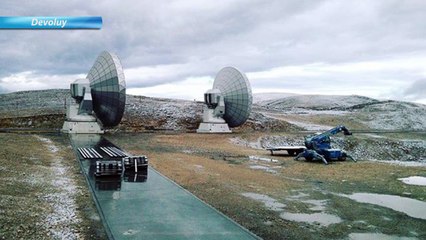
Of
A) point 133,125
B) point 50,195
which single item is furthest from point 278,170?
point 133,125

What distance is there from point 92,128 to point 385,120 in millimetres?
59253

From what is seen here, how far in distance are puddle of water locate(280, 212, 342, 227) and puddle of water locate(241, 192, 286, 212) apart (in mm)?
669

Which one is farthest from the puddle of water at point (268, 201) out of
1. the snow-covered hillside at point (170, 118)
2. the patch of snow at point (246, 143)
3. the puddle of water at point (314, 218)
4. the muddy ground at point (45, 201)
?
the snow-covered hillside at point (170, 118)

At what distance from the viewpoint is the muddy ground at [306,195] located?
1089 centimetres

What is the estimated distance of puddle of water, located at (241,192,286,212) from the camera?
12863 mm

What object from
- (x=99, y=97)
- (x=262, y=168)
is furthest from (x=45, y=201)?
(x=99, y=97)

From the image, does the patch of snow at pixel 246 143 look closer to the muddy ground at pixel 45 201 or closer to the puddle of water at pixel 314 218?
the muddy ground at pixel 45 201

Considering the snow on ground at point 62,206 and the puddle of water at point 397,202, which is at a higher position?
the snow on ground at point 62,206

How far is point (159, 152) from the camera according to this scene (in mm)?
27562

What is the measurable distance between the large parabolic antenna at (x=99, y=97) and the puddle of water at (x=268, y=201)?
80.2ft

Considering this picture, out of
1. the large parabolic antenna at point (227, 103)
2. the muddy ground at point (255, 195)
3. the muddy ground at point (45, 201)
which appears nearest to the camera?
the muddy ground at point (45, 201)

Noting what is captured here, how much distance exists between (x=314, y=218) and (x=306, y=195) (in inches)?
→ 128

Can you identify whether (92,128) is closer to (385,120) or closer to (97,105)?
(97,105)

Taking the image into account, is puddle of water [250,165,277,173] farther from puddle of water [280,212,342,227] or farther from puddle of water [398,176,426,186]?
puddle of water [280,212,342,227]
